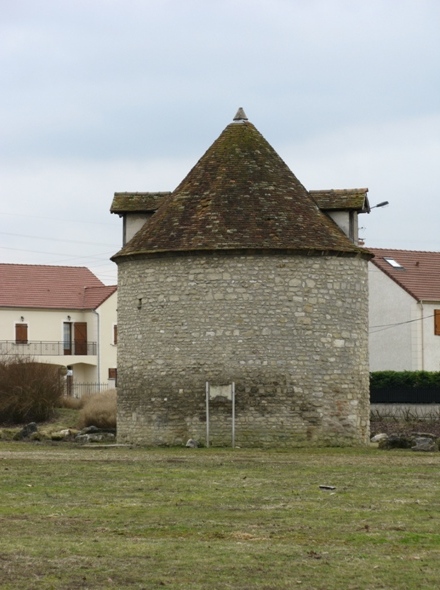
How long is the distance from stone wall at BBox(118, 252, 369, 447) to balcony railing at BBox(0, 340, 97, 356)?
120 ft

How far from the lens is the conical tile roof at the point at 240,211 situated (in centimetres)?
3000

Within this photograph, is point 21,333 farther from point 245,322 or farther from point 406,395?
point 245,322

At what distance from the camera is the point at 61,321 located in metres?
69.1

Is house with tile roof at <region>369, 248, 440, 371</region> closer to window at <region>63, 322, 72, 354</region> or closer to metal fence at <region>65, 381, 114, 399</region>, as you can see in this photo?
metal fence at <region>65, 381, 114, 399</region>

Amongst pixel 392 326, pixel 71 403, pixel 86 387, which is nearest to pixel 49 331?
Result: pixel 86 387

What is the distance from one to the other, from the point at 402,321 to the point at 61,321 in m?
21.7

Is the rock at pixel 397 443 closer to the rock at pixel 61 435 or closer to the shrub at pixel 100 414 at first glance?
the rock at pixel 61 435

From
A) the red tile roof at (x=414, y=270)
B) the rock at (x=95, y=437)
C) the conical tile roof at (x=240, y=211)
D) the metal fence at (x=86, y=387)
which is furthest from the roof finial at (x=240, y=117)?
the metal fence at (x=86, y=387)

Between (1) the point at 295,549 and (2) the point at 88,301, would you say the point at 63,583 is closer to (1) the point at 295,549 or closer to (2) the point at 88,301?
(1) the point at 295,549

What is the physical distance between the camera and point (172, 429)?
3047 cm

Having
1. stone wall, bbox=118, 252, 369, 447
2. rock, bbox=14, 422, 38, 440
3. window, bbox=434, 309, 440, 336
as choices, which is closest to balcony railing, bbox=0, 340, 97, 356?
window, bbox=434, 309, 440, 336

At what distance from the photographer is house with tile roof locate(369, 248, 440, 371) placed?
176ft

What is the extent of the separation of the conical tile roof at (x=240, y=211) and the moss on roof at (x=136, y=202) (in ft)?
4.43

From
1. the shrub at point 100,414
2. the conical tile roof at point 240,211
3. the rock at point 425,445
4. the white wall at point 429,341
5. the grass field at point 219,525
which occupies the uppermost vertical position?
the conical tile roof at point 240,211
